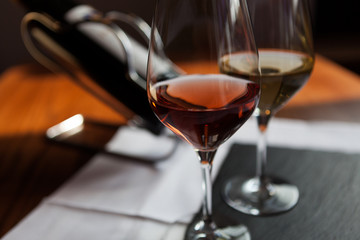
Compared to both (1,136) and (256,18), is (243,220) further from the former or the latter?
(1,136)

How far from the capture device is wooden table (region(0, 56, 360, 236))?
611mm

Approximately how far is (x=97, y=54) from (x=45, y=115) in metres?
0.25

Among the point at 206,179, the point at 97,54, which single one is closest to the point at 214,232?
the point at 206,179

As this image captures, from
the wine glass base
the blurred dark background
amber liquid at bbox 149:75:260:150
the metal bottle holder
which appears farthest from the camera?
the blurred dark background

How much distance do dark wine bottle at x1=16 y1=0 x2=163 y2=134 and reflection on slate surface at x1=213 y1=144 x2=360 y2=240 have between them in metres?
0.18

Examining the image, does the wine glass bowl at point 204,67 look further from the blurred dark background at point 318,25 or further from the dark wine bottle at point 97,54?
the blurred dark background at point 318,25

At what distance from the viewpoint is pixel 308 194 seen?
1.86ft

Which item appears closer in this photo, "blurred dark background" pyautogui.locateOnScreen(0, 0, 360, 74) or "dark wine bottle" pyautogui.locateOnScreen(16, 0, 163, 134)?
"dark wine bottle" pyautogui.locateOnScreen(16, 0, 163, 134)

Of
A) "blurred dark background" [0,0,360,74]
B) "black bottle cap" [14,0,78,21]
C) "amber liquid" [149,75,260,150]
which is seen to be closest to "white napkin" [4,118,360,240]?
"amber liquid" [149,75,260,150]

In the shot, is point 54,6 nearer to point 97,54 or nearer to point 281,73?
point 97,54

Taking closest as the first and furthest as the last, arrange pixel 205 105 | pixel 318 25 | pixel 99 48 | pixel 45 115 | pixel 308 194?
pixel 205 105 < pixel 308 194 < pixel 99 48 < pixel 45 115 < pixel 318 25

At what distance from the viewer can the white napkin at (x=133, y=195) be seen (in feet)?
1.68

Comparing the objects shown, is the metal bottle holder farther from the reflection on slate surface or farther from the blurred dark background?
the blurred dark background

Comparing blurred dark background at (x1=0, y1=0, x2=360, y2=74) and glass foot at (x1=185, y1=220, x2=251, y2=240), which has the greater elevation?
glass foot at (x1=185, y1=220, x2=251, y2=240)
